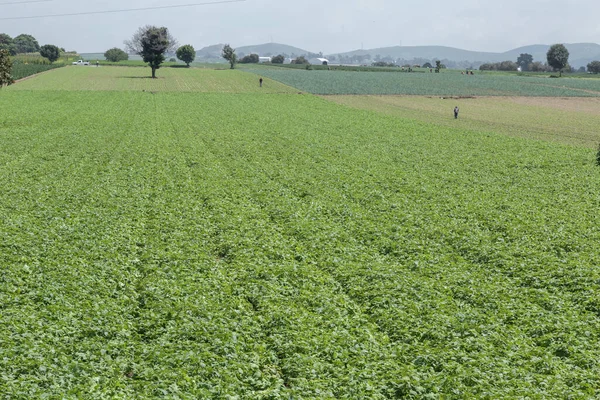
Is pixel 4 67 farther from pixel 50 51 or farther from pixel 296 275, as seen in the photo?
pixel 50 51

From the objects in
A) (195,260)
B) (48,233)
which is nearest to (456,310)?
(195,260)

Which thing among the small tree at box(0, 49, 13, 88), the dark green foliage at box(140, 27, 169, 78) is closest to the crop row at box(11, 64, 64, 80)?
the dark green foliage at box(140, 27, 169, 78)

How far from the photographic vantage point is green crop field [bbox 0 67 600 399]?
34.7 ft

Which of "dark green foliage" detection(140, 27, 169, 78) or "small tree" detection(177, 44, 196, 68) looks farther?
"small tree" detection(177, 44, 196, 68)

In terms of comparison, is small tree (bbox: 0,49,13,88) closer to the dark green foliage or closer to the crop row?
the crop row

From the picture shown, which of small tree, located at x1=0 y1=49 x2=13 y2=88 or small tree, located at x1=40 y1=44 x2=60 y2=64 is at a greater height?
small tree, located at x1=40 y1=44 x2=60 y2=64

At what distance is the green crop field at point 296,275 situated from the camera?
10.6 meters

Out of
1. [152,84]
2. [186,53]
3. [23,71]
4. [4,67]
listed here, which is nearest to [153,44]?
[152,84]

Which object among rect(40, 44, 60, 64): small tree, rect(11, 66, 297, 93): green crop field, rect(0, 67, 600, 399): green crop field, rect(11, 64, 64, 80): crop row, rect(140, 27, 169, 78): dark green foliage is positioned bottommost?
rect(0, 67, 600, 399): green crop field

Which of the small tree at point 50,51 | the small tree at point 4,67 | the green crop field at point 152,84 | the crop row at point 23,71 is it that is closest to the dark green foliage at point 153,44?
the green crop field at point 152,84

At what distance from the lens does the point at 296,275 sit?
1523 centimetres

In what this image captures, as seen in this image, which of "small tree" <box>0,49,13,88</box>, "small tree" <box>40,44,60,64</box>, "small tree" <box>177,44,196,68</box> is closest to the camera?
"small tree" <box>0,49,13,88</box>

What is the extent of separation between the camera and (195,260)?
52.8ft

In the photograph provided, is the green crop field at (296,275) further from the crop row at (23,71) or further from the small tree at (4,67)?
the crop row at (23,71)
